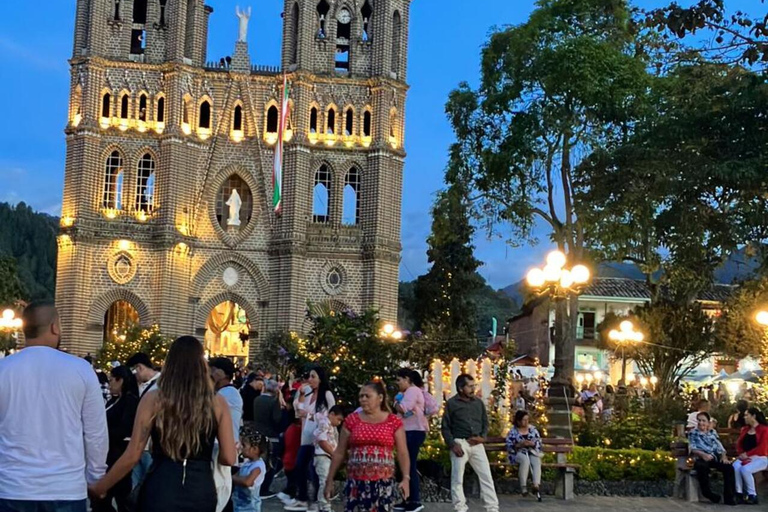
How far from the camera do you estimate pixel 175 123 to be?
45.8m

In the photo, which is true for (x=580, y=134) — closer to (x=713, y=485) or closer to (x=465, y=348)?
(x=713, y=485)

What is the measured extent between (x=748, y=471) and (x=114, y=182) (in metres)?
35.0

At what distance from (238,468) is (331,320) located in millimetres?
12994

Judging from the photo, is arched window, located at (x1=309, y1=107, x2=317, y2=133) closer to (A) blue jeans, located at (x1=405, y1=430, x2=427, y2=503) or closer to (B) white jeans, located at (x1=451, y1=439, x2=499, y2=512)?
(A) blue jeans, located at (x1=405, y1=430, x2=427, y2=503)

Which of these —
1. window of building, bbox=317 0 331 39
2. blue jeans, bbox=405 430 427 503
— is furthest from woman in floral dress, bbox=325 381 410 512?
window of building, bbox=317 0 331 39

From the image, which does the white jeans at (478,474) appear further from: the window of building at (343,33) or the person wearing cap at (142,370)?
the window of building at (343,33)

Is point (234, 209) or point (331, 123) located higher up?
point (331, 123)

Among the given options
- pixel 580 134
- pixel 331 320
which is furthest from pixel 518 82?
pixel 331 320

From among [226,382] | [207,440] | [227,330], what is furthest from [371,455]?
[227,330]

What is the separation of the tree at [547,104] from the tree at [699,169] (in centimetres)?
657

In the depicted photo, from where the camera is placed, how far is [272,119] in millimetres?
47781

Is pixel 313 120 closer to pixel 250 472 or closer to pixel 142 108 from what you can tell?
pixel 142 108

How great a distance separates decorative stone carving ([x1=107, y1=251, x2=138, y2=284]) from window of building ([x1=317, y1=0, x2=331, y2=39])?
39.2ft

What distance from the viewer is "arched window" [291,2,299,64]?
4756 cm
